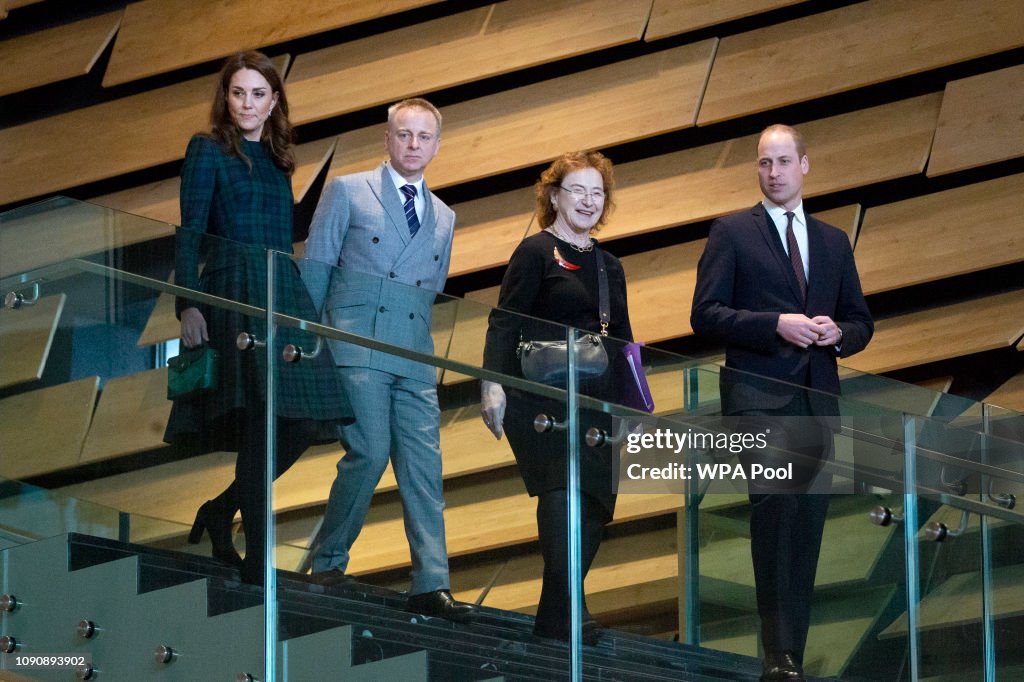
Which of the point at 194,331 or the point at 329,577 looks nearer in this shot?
the point at 329,577

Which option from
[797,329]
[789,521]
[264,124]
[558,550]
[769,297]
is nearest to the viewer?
[558,550]

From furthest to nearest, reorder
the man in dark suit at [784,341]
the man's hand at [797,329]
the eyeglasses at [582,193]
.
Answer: the eyeglasses at [582,193], the man's hand at [797,329], the man in dark suit at [784,341]

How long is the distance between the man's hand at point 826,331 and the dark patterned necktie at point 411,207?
0.86 meters

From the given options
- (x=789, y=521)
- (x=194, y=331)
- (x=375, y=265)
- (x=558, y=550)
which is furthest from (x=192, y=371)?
(x=789, y=521)

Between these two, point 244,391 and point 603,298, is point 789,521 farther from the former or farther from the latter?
point 244,391

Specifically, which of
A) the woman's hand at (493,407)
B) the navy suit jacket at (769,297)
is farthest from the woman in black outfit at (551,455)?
the navy suit jacket at (769,297)

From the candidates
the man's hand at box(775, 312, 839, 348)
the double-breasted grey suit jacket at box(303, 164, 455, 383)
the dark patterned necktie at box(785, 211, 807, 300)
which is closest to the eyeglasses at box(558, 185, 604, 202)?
the double-breasted grey suit jacket at box(303, 164, 455, 383)

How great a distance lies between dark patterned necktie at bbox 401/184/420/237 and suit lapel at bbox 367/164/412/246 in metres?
0.02

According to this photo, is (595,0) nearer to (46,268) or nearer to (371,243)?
(371,243)

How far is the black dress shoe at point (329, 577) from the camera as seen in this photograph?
10.4ft

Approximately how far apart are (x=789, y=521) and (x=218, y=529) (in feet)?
3.50

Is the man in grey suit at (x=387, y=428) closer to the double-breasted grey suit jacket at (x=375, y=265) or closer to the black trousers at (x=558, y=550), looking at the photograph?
the double-breasted grey suit jacket at (x=375, y=265)

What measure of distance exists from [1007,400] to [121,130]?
3075mm

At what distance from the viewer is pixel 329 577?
3189 millimetres
